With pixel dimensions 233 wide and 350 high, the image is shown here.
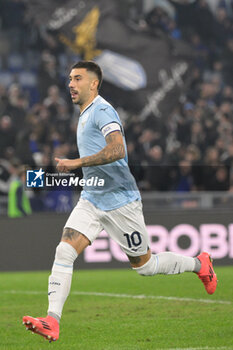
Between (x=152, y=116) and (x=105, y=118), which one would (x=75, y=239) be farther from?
(x=152, y=116)

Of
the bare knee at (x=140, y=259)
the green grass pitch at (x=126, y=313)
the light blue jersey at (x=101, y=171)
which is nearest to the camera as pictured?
the light blue jersey at (x=101, y=171)

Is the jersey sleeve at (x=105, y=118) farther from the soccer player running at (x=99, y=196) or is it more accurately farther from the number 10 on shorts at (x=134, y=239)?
the number 10 on shorts at (x=134, y=239)

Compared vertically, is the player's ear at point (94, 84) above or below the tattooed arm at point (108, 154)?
above

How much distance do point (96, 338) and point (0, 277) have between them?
6790mm

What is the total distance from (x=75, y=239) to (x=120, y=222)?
447mm

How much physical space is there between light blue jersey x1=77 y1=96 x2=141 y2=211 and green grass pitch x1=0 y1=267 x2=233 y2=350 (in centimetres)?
121

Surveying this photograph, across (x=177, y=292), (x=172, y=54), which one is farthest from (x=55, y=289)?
(x=172, y=54)

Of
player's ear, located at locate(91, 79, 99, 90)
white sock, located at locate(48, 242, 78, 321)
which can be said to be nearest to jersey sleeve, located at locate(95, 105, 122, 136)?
player's ear, located at locate(91, 79, 99, 90)

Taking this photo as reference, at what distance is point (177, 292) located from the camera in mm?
10594

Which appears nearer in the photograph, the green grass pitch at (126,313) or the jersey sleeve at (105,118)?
the jersey sleeve at (105,118)

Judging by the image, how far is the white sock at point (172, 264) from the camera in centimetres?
708

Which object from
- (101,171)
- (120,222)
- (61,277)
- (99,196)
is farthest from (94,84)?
(61,277)

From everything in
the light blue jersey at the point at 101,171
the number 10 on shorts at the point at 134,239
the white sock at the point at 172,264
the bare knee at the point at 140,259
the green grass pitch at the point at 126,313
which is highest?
the light blue jersey at the point at 101,171

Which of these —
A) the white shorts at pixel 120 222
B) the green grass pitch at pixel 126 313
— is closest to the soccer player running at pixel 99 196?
the white shorts at pixel 120 222
